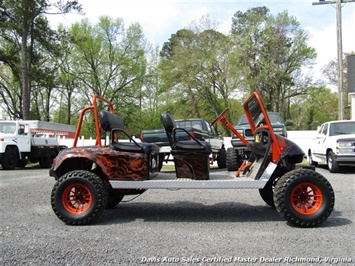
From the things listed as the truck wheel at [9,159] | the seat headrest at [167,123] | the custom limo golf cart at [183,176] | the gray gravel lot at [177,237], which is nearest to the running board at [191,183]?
the custom limo golf cart at [183,176]

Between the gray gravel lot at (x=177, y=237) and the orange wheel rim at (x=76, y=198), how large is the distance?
0.92 ft

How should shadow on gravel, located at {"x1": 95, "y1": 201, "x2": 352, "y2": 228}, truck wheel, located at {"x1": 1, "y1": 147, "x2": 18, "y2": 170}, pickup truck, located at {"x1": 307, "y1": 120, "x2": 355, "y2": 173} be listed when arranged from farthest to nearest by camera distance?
1. truck wheel, located at {"x1": 1, "y1": 147, "x2": 18, "y2": 170}
2. pickup truck, located at {"x1": 307, "y1": 120, "x2": 355, "y2": 173}
3. shadow on gravel, located at {"x1": 95, "y1": 201, "x2": 352, "y2": 228}

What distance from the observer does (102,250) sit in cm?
406

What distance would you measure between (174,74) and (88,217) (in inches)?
1351

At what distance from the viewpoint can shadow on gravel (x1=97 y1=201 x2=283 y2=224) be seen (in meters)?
5.61

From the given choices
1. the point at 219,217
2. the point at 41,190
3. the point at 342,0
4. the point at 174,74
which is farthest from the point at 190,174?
the point at 174,74

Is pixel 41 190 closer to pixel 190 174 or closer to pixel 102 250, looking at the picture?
pixel 190 174

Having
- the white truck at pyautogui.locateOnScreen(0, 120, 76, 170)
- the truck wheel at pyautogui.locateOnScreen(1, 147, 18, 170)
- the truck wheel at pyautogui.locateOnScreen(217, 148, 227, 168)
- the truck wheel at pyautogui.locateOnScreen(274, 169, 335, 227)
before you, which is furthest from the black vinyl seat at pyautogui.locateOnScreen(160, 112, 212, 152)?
the truck wheel at pyautogui.locateOnScreen(1, 147, 18, 170)

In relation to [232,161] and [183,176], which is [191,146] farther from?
[232,161]

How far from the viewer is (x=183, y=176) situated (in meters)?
5.63

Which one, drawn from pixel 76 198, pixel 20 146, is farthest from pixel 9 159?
pixel 76 198

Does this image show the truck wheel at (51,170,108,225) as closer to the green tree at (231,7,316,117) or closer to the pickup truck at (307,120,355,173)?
the pickup truck at (307,120,355,173)

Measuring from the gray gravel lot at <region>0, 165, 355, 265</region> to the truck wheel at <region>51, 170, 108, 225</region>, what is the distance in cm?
16

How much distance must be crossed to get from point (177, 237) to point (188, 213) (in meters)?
1.53
